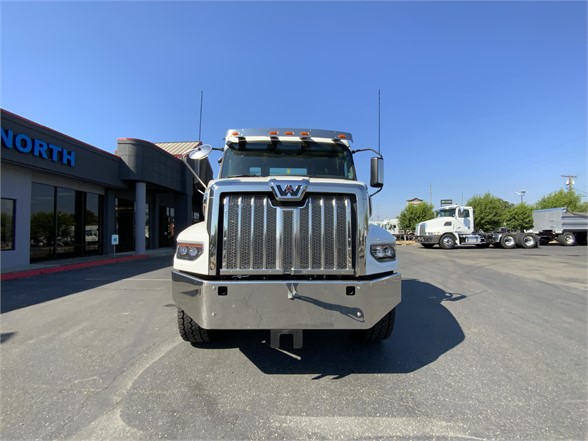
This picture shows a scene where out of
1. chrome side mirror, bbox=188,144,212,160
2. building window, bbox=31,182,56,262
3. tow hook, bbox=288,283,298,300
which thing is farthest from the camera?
building window, bbox=31,182,56,262

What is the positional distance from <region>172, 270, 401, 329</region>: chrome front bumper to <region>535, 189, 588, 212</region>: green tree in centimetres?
6439

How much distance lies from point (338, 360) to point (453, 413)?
1298 mm

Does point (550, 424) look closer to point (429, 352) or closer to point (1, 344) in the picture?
point (429, 352)

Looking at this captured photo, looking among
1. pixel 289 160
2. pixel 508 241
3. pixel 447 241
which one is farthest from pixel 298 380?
pixel 508 241

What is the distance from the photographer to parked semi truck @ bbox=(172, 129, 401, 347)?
123 inches

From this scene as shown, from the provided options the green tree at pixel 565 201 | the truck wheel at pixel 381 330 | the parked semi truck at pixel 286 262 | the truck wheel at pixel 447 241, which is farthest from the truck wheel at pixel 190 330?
the green tree at pixel 565 201

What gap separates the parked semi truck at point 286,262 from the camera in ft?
10.2

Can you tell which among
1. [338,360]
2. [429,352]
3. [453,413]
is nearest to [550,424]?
[453,413]

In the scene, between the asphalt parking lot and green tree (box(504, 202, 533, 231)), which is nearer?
the asphalt parking lot

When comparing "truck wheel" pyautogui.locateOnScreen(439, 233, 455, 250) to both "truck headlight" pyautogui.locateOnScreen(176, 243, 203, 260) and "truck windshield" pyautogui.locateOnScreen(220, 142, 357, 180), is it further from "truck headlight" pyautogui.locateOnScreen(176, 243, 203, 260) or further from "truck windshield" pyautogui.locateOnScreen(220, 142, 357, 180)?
"truck headlight" pyautogui.locateOnScreen(176, 243, 203, 260)

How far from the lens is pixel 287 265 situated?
129 inches

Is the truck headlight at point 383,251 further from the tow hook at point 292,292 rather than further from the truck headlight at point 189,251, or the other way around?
the truck headlight at point 189,251

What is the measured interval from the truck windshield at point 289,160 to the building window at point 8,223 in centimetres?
1203

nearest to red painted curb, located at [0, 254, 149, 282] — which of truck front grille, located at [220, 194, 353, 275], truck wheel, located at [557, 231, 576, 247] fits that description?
truck front grille, located at [220, 194, 353, 275]
